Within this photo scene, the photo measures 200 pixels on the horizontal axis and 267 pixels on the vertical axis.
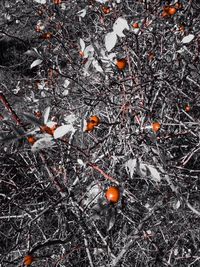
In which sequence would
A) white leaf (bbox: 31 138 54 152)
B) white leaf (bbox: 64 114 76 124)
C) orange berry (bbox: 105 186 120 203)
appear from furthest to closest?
white leaf (bbox: 64 114 76 124)
orange berry (bbox: 105 186 120 203)
white leaf (bbox: 31 138 54 152)

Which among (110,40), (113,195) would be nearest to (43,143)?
(113,195)

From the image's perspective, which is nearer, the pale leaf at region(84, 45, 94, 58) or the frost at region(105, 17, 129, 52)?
the frost at region(105, 17, 129, 52)

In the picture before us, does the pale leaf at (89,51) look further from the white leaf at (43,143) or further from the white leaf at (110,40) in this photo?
the white leaf at (43,143)

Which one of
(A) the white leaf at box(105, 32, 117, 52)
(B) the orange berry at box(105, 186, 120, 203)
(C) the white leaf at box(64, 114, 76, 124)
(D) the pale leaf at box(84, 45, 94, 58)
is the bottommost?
(B) the orange berry at box(105, 186, 120, 203)

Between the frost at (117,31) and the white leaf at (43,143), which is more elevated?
the frost at (117,31)

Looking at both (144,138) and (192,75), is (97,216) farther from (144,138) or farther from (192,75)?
(192,75)

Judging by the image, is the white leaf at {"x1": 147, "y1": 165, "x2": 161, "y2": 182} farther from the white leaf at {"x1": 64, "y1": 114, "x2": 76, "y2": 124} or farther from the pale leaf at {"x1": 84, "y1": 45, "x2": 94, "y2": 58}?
the pale leaf at {"x1": 84, "y1": 45, "x2": 94, "y2": 58}

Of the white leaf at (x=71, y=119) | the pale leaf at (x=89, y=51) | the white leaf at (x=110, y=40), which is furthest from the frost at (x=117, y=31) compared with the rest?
the white leaf at (x=71, y=119)

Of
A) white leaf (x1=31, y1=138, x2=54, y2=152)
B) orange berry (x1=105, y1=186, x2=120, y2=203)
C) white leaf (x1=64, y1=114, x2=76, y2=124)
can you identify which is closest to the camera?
white leaf (x1=31, y1=138, x2=54, y2=152)

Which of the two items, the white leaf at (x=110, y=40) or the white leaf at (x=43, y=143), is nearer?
the white leaf at (x=43, y=143)

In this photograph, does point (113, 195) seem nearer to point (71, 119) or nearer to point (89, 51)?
point (71, 119)

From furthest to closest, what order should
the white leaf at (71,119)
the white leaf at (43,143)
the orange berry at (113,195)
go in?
the white leaf at (71,119) < the orange berry at (113,195) < the white leaf at (43,143)

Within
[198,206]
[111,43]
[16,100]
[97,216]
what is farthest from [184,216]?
[16,100]

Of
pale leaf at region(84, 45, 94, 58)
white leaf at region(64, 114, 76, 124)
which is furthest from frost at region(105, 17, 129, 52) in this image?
white leaf at region(64, 114, 76, 124)
